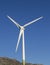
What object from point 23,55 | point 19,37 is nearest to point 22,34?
point 19,37

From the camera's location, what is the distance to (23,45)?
10594 cm

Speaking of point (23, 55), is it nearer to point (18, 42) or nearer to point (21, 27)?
point (18, 42)

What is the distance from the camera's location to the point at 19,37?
107188 millimetres

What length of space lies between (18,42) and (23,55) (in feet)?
18.3

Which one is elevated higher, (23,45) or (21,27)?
(21,27)

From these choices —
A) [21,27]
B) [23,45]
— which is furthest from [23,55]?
[21,27]

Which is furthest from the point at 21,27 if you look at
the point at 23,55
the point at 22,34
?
the point at 23,55

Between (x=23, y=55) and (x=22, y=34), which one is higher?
(x=22, y=34)

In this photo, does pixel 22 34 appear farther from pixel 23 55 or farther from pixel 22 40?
pixel 23 55

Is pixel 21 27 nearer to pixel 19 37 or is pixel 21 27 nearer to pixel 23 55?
pixel 19 37

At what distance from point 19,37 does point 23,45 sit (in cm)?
383

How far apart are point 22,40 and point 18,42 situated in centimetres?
341

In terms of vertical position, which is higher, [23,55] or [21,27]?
[21,27]

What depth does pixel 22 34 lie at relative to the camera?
109375mm
